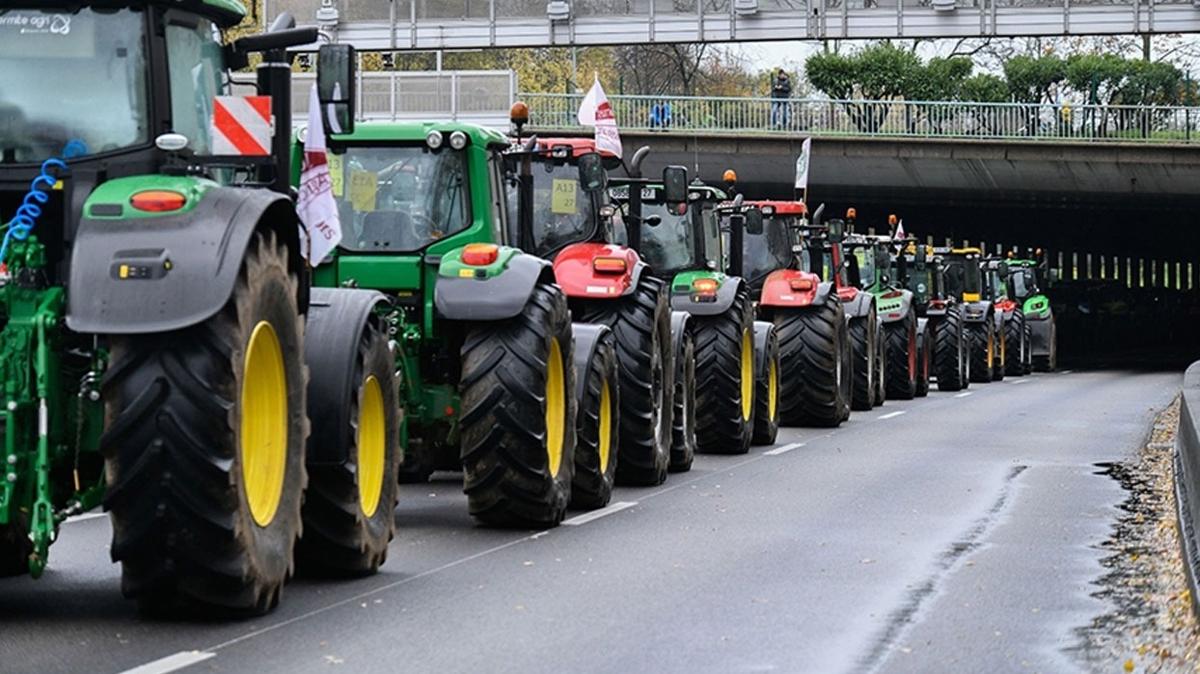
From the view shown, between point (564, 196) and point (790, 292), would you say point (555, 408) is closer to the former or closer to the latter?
point (564, 196)

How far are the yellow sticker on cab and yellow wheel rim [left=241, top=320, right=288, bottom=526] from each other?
28.9 feet

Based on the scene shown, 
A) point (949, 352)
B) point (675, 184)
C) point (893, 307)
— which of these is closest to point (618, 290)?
point (675, 184)

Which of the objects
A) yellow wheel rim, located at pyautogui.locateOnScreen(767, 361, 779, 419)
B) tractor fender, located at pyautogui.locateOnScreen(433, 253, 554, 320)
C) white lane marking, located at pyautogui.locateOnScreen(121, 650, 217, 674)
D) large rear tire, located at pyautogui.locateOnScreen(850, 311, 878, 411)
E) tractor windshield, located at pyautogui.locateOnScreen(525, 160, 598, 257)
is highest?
tractor windshield, located at pyautogui.locateOnScreen(525, 160, 598, 257)

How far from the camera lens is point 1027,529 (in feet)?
47.8

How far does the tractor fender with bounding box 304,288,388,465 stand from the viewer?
10562 mm

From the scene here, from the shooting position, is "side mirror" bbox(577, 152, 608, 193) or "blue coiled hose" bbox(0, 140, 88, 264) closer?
"blue coiled hose" bbox(0, 140, 88, 264)

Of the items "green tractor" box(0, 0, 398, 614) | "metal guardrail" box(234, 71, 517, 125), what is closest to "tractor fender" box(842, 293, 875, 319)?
"metal guardrail" box(234, 71, 517, 125)

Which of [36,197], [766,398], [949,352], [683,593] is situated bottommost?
[949,352]

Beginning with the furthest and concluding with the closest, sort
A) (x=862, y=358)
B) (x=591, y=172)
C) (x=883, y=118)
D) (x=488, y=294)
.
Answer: (x=883, y=118) → (x=862, y=358) → (x=591, y=172) → (x=488, y=294)

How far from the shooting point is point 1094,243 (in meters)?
78.3

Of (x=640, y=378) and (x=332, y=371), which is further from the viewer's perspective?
(x=640, y=378)

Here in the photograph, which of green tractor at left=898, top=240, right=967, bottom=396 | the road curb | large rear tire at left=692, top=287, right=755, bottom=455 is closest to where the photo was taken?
the road curb

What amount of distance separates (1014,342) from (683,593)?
3869 cm

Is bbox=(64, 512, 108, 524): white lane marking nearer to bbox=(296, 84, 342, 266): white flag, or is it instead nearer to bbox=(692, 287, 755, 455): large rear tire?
bbox=(296, 84, 342, 266): white flag
